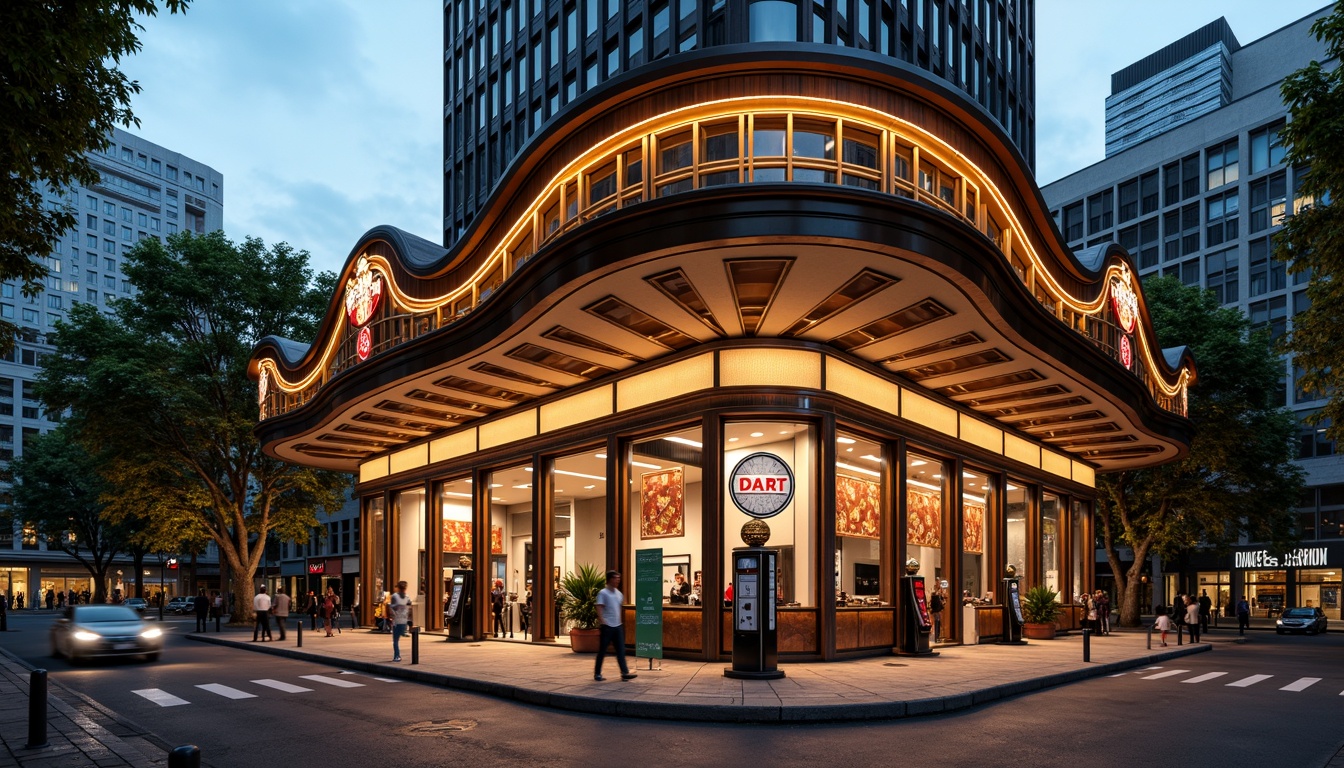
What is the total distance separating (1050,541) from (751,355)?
54.6ft

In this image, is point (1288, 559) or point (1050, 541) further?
point (1288, 559)

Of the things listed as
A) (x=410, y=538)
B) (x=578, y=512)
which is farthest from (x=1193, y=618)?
(x=410, y=538)

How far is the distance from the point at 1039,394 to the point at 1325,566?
44478mm

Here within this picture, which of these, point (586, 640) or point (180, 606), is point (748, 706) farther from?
point (180, 606)

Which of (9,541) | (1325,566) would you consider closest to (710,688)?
(1325,566)

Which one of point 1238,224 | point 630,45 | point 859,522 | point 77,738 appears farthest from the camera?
point 1238,224

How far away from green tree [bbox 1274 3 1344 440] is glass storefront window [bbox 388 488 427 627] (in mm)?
23078

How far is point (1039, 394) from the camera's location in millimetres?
23344

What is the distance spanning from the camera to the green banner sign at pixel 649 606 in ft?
55.2

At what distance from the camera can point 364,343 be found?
25734mm

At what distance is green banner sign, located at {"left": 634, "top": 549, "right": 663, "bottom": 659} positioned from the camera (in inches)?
662

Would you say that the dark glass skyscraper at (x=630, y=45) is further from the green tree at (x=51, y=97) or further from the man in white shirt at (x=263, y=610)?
the green tree at (x=51, y=97)

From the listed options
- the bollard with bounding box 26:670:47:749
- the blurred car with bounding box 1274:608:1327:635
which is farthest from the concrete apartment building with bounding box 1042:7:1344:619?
the bollard with bounding box 26:670:47:749

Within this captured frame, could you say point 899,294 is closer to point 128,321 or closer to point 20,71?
point 20,71
